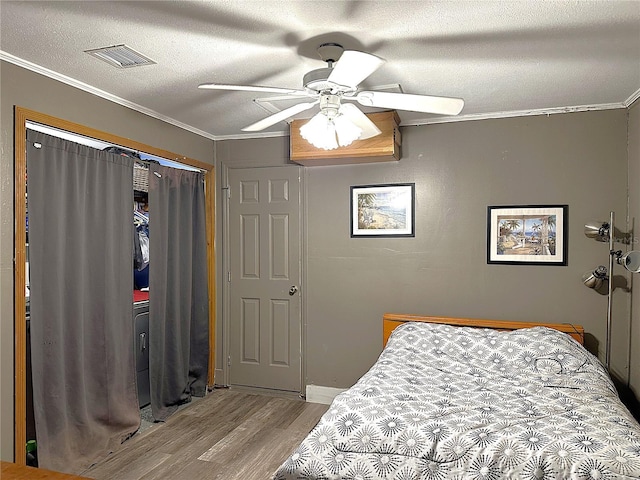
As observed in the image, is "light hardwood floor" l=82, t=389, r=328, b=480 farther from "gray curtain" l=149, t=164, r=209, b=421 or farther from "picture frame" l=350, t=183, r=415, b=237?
"picture frame" l=350, t=183, r=415, b=237

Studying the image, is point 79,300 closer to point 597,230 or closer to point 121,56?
point 121,56

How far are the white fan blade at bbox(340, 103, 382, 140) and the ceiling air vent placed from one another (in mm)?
1105

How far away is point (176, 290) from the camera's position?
409 cm

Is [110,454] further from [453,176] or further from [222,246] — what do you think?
[453,176]

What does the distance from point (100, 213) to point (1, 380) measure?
46.3 inches

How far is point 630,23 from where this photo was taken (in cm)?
224

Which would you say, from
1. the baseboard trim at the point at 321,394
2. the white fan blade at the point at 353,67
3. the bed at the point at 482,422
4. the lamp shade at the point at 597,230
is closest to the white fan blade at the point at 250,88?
A: the white fan blade at the point at 353,67

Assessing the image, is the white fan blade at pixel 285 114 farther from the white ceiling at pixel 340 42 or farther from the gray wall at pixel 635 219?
the gray wall at pixel 635 219

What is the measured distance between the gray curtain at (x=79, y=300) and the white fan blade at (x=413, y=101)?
1894 millimetres

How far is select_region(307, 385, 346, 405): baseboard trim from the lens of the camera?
14.2 ft

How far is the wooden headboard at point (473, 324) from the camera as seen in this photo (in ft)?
11.9

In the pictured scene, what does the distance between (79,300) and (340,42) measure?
7.31 feet

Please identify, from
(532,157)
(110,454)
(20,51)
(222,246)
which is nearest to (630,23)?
(532,157)

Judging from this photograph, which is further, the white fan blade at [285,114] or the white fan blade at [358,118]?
the white fan blade at [358,118]
